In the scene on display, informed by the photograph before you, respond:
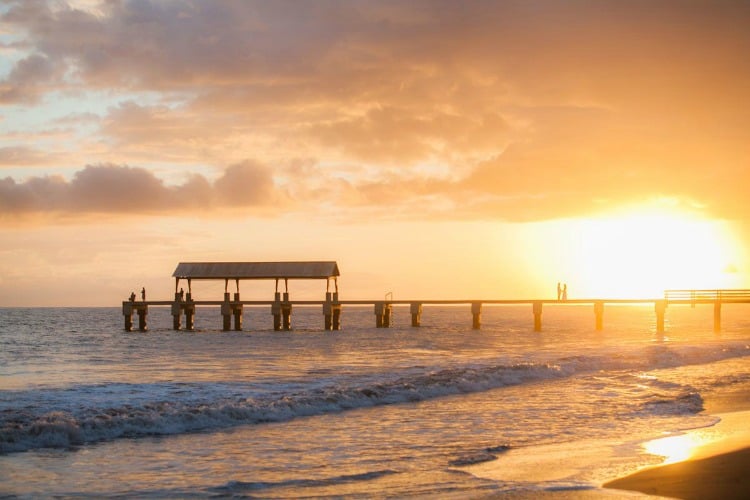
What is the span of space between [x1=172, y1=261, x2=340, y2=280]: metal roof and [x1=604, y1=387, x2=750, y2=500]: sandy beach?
46.2 metres

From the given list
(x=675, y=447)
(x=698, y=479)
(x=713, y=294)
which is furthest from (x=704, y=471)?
(x=713, y=294)

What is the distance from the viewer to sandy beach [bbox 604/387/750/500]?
9094 mm

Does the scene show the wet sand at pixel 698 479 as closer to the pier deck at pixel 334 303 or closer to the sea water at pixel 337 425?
the sea water at pixel 337 425

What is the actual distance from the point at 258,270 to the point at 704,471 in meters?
51.8

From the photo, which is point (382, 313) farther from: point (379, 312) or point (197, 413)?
point (197, 413)

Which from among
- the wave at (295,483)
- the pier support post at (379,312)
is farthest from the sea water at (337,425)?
the pier support post at (379,312)

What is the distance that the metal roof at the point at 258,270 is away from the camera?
194 ft

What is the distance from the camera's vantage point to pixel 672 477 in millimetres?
9891

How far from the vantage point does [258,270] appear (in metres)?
60.4

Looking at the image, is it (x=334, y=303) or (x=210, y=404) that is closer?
(x=210, y=404)

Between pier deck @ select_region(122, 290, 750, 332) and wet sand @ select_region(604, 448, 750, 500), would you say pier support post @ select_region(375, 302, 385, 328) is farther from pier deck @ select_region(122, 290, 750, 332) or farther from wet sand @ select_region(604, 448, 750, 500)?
wet sand @ select_region(604, 448, 750, 500)

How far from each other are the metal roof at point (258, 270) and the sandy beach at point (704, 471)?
46.2 m

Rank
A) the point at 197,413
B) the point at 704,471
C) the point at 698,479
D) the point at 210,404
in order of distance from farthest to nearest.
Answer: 1. the point at 210,404
2. the point at 197,413
3. the point at 704,471
4. the point at 698,479

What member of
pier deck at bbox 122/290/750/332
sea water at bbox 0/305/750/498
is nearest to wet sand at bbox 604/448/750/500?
sea water at bbox 0/305/750/498
